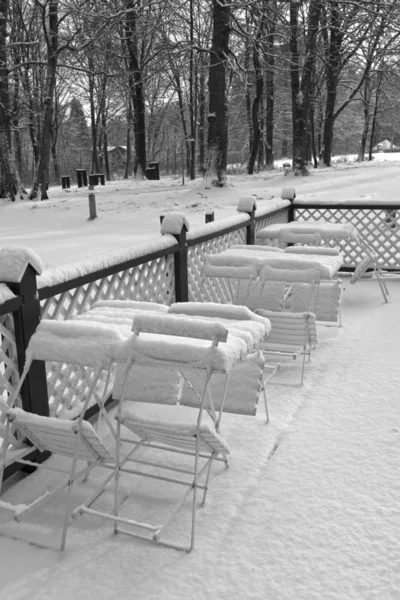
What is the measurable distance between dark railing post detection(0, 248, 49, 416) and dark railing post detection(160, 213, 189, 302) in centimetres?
194

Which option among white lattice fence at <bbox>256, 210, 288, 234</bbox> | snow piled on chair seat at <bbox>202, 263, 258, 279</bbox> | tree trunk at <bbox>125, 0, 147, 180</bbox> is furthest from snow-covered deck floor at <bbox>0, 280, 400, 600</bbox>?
tree trunk at <bbox>125, 0, 147, 180</bbox>

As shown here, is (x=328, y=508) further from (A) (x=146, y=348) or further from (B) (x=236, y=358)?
(A) (x=146, y=348)

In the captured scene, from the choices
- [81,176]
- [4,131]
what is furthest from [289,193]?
[81,176]

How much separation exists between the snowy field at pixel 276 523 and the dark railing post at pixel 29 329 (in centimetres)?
41

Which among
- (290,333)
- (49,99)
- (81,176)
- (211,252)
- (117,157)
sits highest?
(49,99)

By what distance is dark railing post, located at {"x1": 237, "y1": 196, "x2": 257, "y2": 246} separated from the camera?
6773 millimetres

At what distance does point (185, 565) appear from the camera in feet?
7.80

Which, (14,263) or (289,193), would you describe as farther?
(289,193)

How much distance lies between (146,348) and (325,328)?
150 inches

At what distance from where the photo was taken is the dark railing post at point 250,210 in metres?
6.77

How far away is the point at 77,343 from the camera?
2494mm

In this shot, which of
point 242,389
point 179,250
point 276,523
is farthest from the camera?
point 179,250

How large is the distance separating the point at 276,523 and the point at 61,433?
1027mm

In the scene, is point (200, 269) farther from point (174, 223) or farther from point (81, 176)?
point (81, 176)
